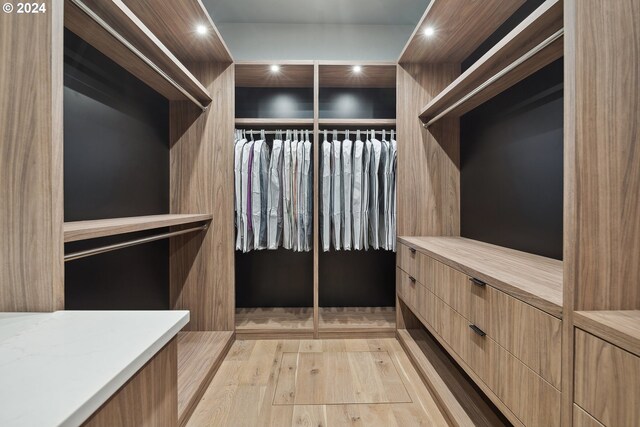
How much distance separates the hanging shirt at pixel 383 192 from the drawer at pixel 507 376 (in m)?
0.98

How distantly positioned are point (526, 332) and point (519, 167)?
104cm

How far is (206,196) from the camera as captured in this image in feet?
7.80

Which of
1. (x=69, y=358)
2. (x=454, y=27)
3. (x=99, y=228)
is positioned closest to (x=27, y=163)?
(x=99, y=228)

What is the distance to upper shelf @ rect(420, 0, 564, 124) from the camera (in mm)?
1056

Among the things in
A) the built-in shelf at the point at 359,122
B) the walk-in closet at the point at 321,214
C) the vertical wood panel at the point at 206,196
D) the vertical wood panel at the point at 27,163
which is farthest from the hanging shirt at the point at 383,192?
the vertical wood panel at the point at 27,163

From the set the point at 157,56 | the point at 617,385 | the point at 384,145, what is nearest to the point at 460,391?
the point at 617,385

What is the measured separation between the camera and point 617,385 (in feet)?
2.26

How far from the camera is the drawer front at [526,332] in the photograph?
2.85 ft

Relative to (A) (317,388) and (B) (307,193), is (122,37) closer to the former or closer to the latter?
(B) (307,193)

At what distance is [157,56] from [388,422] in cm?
220

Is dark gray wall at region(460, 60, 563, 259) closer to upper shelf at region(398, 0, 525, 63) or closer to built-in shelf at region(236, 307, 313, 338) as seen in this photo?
upper shelf at region(398, 0, 525, 63)

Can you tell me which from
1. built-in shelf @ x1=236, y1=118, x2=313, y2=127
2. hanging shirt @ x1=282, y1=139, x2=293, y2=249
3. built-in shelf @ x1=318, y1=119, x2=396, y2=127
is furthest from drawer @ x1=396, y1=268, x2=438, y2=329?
built-in shelf @ x1=236, y1=118, x2=313, y2=127

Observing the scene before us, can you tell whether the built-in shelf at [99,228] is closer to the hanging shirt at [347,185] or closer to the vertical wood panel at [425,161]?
the hanging shirt at [347,185]

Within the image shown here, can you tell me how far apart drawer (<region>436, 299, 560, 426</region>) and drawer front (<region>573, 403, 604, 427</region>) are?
0.05 meters
